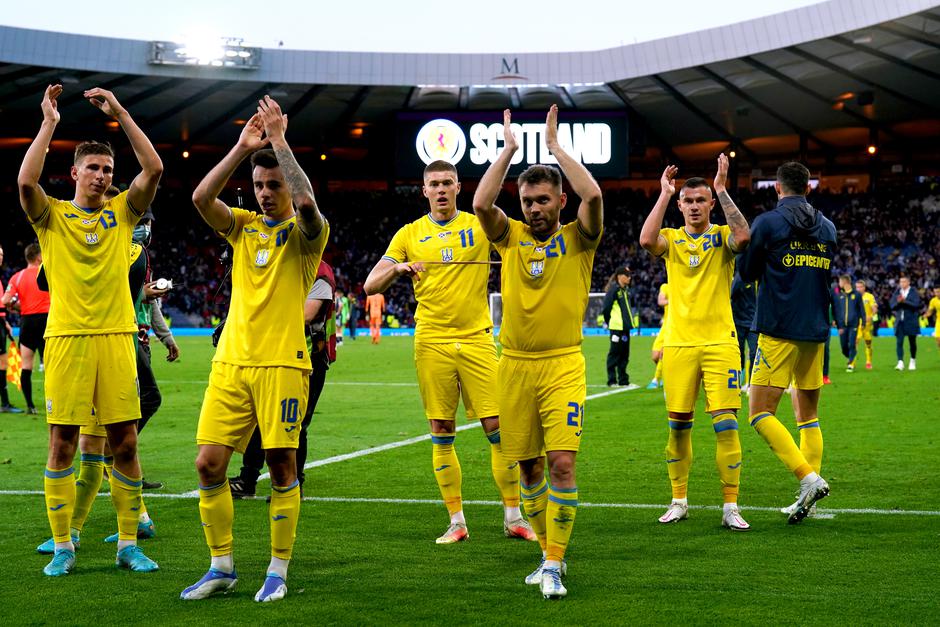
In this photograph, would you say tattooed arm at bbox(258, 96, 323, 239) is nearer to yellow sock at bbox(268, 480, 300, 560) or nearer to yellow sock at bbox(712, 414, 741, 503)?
yellow sock at bbox(268, 480, 300, 560)

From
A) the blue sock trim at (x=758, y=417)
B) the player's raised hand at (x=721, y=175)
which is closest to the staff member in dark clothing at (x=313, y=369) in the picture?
the player's raised hand at (x=721, y=175)

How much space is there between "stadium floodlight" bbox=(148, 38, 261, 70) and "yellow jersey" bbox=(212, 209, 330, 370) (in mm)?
35142

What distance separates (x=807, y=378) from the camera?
313 inches

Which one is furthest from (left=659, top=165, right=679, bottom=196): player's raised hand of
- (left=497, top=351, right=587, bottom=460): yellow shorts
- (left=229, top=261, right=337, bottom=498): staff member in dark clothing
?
(left=229, top=261, right=337, bottom=498): staff member in dark clothing

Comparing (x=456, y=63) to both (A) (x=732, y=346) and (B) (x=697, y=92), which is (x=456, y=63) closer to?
(B) (x=697, y=92)

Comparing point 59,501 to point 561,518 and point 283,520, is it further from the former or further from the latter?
point 561,518

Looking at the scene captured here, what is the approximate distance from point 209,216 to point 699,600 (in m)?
3.18

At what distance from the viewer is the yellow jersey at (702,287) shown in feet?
25.6

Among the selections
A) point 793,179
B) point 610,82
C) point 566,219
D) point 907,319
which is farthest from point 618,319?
point 566,219

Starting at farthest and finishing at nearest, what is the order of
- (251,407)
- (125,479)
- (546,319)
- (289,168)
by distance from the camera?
1. (125,479)
2. (546,319)
3. (251,407)
4. (289,168)

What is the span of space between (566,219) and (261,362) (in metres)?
53.8

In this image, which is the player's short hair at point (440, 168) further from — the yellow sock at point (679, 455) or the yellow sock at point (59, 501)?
the yellow sock at point (59, 501)

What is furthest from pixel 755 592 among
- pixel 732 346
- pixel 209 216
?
pixel 209 216

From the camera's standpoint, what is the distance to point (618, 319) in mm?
19500
